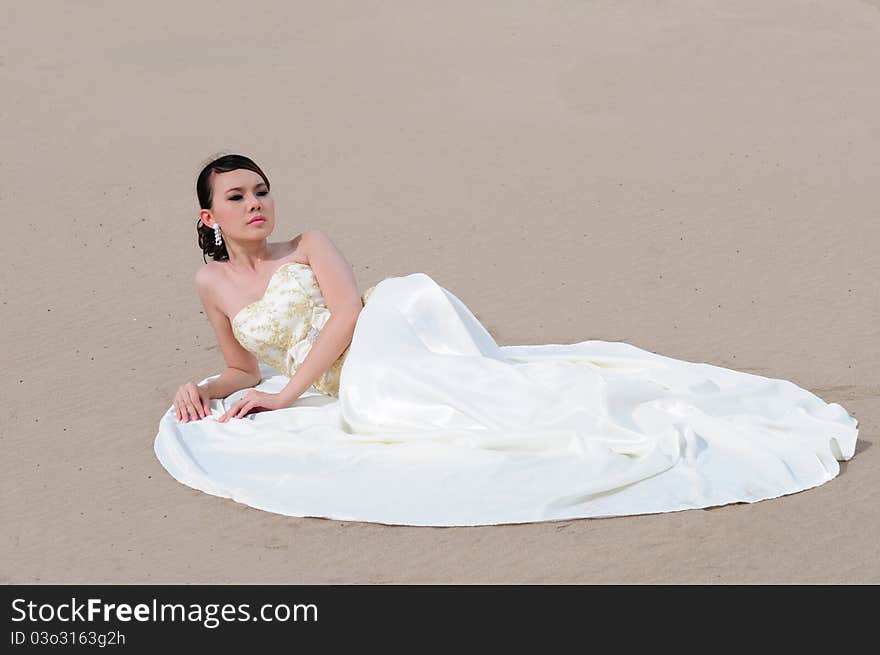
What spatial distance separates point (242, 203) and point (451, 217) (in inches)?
221

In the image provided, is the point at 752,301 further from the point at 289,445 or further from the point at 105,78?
the point at 105,78

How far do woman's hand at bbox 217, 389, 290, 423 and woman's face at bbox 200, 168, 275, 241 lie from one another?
772 mm

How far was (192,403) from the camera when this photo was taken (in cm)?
674

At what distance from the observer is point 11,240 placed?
37.4 feet

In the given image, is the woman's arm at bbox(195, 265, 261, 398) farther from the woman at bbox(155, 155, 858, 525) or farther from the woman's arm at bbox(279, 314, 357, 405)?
the woman's arm at bbox(279, 314, 357, 405)

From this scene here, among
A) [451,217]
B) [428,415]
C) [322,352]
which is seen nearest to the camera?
[428,415]

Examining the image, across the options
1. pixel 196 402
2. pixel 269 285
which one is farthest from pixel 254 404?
pixel 269 285

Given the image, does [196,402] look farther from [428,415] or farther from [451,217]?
[451,217]

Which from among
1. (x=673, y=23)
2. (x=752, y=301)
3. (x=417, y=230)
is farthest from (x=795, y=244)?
(x=673, y=23)

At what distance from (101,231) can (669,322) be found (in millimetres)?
5234

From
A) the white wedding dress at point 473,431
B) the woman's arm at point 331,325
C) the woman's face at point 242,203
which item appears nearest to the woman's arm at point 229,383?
the white wedding dress at point 473,431

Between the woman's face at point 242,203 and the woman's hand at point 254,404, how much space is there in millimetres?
772

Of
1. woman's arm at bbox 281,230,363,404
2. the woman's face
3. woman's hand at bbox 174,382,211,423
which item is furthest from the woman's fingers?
the woman's face

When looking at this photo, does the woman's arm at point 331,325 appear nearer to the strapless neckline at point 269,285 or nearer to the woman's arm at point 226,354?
the strapless neckline at point 269,285
